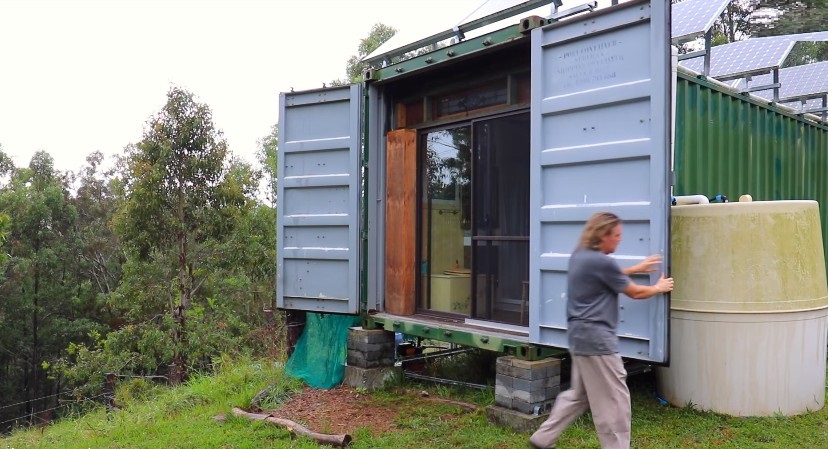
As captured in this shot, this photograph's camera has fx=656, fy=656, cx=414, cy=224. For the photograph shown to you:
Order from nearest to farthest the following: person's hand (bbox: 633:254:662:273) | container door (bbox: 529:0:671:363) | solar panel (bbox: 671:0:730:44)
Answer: person's hand (bbox: 633:254:662:273), container door (bbox: 529:0:671:363), solar panel (bbox: 671:0:730:44)

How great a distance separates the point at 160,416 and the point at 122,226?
909 centimetres

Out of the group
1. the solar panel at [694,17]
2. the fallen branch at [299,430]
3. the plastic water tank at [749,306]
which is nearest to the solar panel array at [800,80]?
the solar panel at [694,17]

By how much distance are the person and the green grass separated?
0.96 meters

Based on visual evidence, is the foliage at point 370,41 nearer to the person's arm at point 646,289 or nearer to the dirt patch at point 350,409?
the dirt patch at point 350,409

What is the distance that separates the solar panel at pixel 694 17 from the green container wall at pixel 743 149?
47 cm

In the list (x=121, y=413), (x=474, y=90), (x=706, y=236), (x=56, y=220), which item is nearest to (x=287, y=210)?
(x=474, y=90)

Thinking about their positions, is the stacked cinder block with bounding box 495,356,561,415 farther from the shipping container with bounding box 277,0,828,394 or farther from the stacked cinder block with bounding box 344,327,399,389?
the stacked cinder block with bounding box 344,327,399,389

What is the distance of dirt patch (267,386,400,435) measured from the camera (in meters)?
5.80

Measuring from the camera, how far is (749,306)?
5.17 metres

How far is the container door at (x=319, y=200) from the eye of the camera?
716 centimetres

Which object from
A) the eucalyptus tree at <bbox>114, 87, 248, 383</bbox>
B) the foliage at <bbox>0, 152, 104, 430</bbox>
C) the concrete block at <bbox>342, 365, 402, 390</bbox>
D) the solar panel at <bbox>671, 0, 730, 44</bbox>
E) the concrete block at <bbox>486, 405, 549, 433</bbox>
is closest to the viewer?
the concrete block at <bbox>486, 405, 549, 433</bbox>

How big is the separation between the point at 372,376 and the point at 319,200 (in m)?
2.05

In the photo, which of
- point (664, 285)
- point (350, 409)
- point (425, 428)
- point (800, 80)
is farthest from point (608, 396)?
point (800, 80)

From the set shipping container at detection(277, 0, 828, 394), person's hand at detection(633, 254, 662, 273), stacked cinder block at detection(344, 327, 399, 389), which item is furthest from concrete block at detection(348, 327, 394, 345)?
person's hand at detection(633, 254, 662, 273)
